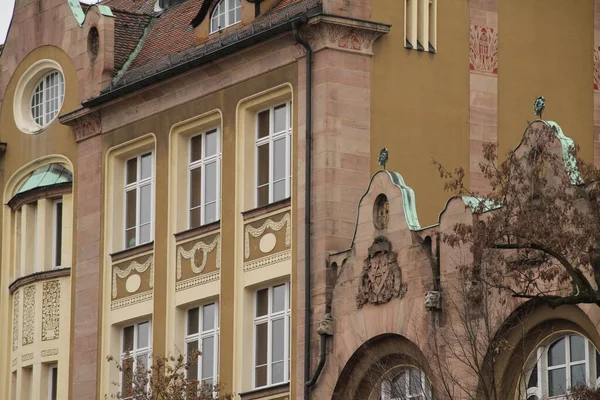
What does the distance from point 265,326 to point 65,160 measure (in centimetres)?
873

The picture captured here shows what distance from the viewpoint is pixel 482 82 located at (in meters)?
47.8

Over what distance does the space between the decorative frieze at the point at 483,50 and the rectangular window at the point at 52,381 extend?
12062 mm

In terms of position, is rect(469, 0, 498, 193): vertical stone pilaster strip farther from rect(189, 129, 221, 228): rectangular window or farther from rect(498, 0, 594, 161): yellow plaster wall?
rect(189, 129, 221, 228): rectangular window

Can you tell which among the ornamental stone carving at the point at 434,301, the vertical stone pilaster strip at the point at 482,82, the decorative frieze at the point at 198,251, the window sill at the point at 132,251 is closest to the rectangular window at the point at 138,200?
the window sill at the point at 132,251

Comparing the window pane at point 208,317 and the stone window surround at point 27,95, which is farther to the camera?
the stone window surround at point 27,95

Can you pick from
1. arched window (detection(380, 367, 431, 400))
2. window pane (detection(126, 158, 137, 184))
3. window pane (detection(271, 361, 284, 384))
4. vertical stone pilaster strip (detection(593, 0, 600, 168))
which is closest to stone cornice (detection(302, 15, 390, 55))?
vertical stone pilaster strip (detection(593, 0, 600, 168))

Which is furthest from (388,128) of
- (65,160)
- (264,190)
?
(65,160)

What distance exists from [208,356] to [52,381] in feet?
20.0

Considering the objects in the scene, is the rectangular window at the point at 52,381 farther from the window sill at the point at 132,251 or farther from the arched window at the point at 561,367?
the arched window at the point at 561,367

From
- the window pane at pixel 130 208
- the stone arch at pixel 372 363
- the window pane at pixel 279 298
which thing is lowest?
the stone arch at pixel 372 363

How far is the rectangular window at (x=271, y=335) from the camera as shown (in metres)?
46.5

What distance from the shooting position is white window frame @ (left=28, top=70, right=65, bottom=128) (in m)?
54.5

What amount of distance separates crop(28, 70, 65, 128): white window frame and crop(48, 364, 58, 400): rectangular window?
18.2ft

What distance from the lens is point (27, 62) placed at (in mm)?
55250
